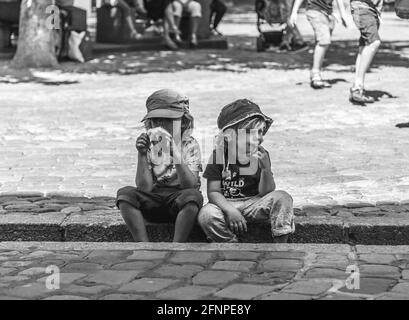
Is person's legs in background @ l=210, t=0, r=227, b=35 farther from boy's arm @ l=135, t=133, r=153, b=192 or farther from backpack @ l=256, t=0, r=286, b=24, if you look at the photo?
boy's arm @ l=135, t=133, r=153, b=192

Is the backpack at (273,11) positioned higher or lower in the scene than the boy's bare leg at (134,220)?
higher

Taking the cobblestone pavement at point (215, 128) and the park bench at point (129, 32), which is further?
the park bench at point (129, 32)

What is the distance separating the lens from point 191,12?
20266 mm

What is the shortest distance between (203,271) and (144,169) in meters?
1.21

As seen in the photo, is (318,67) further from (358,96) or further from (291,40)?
(291,40)

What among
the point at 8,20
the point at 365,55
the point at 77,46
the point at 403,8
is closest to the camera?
the point at 403,8

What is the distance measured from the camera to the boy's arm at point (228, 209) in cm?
672

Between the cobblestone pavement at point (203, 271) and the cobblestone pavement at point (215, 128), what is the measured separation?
1626 mm

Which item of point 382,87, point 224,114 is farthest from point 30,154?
point 382,87

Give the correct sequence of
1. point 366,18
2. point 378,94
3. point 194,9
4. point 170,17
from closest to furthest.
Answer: point 366,18
point 378,94
point 170,17
point 194,9

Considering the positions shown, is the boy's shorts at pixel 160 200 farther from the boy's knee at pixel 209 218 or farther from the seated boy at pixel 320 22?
the seated boy at pixel 320 22

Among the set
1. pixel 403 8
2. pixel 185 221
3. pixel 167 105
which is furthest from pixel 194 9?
pixel 185 221

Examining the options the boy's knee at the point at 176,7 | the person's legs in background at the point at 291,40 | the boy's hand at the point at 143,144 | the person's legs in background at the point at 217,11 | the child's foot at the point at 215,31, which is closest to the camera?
the boy's hand at the point at 143,144

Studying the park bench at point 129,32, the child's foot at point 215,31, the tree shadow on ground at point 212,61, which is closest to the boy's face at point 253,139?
the tree shadow on ground at point 212,61
